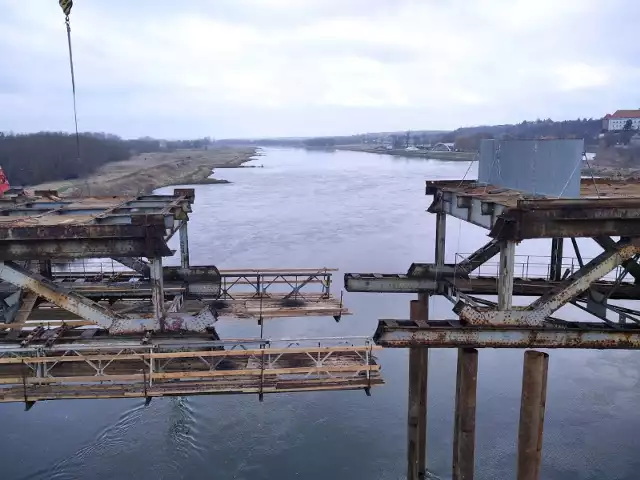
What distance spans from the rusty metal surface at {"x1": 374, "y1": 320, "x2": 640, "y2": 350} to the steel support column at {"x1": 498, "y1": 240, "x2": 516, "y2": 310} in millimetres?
539

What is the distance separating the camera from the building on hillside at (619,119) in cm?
18550

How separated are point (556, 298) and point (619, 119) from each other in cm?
20523

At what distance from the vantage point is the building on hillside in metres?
186

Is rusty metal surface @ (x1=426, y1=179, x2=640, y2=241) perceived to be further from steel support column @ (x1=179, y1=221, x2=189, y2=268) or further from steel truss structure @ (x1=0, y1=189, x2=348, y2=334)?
steel support column @ (x1=179, y1=221, x2=189, y2=268)

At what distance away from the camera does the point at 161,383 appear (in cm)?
1273

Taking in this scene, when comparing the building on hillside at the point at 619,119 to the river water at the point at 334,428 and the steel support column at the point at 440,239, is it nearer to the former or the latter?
the river water at the point at 334,428

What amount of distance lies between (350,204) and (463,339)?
54.6m

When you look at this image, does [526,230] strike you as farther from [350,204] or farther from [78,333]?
[350,204]

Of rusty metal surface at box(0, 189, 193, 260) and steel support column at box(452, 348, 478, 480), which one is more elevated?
rusty metal surface at box(0, 189, 193, 260)

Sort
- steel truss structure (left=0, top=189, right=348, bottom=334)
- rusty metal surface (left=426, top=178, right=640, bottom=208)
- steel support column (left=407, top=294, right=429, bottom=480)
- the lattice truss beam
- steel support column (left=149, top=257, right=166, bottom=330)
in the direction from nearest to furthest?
rusty metal surface (left=426, top=178, right=640, bottom=208) < the lattice truss beam < steel truss structure (left=0, top=189, right=348, bottom=334) < steel support column (left=149, top=257, right=166, bottom=330) < steel support column (left=407, top=294, right=429, bottom=480)

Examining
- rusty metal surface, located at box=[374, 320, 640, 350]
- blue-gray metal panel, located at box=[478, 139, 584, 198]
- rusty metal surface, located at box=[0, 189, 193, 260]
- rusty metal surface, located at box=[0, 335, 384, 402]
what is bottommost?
rusty metal surface, located at box=[0, 335, 384, 402]

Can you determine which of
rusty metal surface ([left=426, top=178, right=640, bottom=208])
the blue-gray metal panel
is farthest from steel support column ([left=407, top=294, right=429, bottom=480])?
the blue-gray metal panel

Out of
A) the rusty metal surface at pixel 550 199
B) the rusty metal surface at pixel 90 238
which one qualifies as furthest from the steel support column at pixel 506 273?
the rusty metal surface at pixel 90 238

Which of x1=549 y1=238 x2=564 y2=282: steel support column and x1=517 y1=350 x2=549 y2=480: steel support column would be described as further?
x1=549 y1=238 x2=564 y2=282: steel support column
